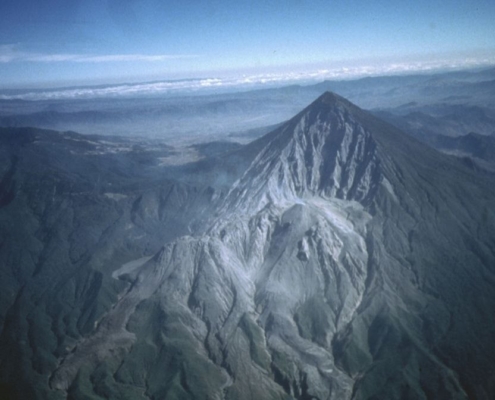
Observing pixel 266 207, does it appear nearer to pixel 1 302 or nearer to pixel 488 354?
pixel 488 354

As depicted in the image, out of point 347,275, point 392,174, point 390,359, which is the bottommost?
point 390,359

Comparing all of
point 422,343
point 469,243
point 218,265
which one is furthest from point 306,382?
point 469,243

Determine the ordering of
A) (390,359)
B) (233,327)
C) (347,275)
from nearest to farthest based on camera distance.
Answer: (390,359) → (233,327) → (347,275)

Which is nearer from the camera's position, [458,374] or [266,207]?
[458,374]

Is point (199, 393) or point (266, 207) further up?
point (266, 207)

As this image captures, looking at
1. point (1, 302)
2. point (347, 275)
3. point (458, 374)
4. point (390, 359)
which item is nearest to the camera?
point (458, 374)

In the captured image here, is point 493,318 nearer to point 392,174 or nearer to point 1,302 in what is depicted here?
point 392,174
